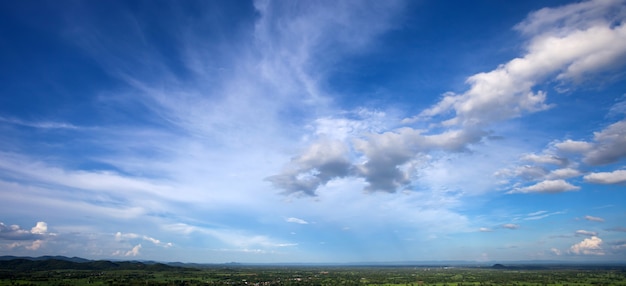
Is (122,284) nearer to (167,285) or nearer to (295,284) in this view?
(167,285)

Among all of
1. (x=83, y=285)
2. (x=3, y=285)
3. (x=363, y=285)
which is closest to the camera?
(x=3, y=285)

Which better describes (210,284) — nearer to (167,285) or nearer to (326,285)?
(167,285)

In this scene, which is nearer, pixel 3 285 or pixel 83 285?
pixel 3 285

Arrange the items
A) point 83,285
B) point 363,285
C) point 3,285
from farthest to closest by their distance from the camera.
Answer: point 363,285
point 83,285
point 3,285

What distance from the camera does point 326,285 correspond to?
504 ft

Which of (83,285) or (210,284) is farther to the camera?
(210,284)

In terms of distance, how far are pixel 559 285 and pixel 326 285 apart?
315ft

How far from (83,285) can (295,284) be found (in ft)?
272

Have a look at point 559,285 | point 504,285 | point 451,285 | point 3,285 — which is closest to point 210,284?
point 3,285

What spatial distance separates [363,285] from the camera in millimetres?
153500

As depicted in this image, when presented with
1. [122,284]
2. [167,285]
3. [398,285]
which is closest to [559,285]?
[398,285]

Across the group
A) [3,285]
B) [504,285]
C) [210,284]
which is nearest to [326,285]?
[210,284]

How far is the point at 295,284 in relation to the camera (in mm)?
154750

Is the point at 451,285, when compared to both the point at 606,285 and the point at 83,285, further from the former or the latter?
the point at 83,285
